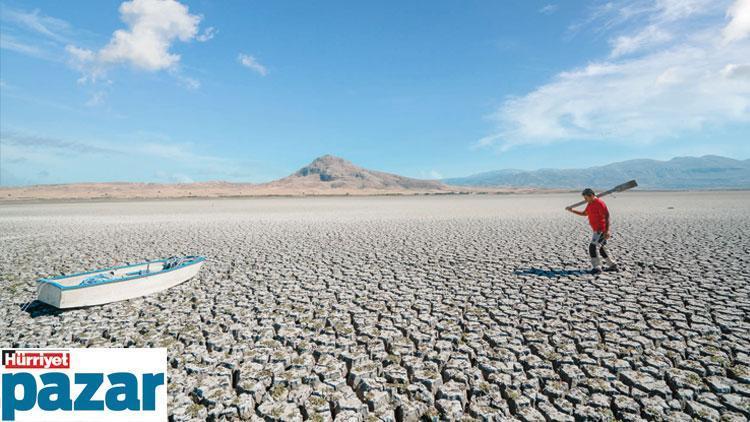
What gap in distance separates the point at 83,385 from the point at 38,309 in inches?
170

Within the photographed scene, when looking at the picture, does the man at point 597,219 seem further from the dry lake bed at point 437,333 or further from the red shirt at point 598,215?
the dry lake bed at point 437,333

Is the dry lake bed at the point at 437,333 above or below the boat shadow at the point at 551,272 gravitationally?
below

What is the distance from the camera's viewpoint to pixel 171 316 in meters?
6.27

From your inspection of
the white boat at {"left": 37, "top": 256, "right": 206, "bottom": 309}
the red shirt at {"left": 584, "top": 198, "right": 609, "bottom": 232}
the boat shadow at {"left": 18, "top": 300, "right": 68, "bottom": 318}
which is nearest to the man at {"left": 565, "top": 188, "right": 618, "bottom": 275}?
the red shirt at {"left": 584, "top": 198, "right": 609, "bottom": 232}

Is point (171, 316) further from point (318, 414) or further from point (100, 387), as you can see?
point (318, 414)

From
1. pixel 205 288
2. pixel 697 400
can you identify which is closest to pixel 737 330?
pixel 697 400

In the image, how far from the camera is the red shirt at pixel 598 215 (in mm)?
8055

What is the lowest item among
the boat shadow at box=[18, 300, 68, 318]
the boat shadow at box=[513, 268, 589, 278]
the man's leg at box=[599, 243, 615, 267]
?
the boat shadow at box=[18, 300, 68, 318]

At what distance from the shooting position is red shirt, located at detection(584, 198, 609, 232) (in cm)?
805

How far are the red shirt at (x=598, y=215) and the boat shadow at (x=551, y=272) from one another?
1176mm

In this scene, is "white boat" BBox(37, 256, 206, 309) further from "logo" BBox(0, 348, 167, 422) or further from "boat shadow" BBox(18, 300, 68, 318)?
"logo" BBox(0, 348, 167, 422)

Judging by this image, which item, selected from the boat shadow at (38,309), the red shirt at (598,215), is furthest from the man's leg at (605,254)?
the boat shadow at (38,309)

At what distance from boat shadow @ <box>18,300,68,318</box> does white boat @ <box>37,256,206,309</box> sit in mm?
217

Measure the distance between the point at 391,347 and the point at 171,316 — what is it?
157 inches
